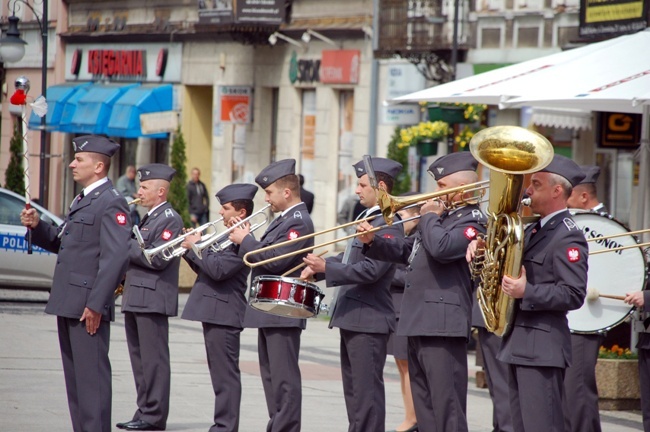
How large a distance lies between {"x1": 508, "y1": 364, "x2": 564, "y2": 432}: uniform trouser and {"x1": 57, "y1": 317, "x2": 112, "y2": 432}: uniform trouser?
8.88 ft

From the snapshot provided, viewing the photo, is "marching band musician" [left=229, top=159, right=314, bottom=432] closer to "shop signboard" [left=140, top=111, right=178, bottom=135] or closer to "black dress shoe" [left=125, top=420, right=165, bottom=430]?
"black dress shoe" [left=125, top=420, right=165, bottom=430]

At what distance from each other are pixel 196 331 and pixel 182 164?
580 inches

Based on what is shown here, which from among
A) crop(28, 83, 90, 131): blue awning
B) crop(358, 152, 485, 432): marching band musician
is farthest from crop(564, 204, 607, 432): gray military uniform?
crop(28, 83, 90, 131): blue awning

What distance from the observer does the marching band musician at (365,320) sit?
8992 mm

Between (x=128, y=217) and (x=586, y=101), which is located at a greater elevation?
(x=586, y=101)

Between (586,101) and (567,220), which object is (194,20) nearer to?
(586,101)

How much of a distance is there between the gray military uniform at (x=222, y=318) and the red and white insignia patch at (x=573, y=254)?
2979 mm

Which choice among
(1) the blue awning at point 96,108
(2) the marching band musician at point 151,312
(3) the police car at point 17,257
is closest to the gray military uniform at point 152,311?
(2) the marching band musician at point 151,312

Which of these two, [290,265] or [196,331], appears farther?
[196,331]

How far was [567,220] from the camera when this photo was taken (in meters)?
7.52

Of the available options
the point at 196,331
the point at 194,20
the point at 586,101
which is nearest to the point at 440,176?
the point at 586,101

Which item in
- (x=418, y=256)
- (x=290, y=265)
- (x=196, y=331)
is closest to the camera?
(x=418, y=256)

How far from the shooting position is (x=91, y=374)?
865 cm

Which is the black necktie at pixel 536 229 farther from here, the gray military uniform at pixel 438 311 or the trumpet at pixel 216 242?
the trumpet at pixel 216 242
